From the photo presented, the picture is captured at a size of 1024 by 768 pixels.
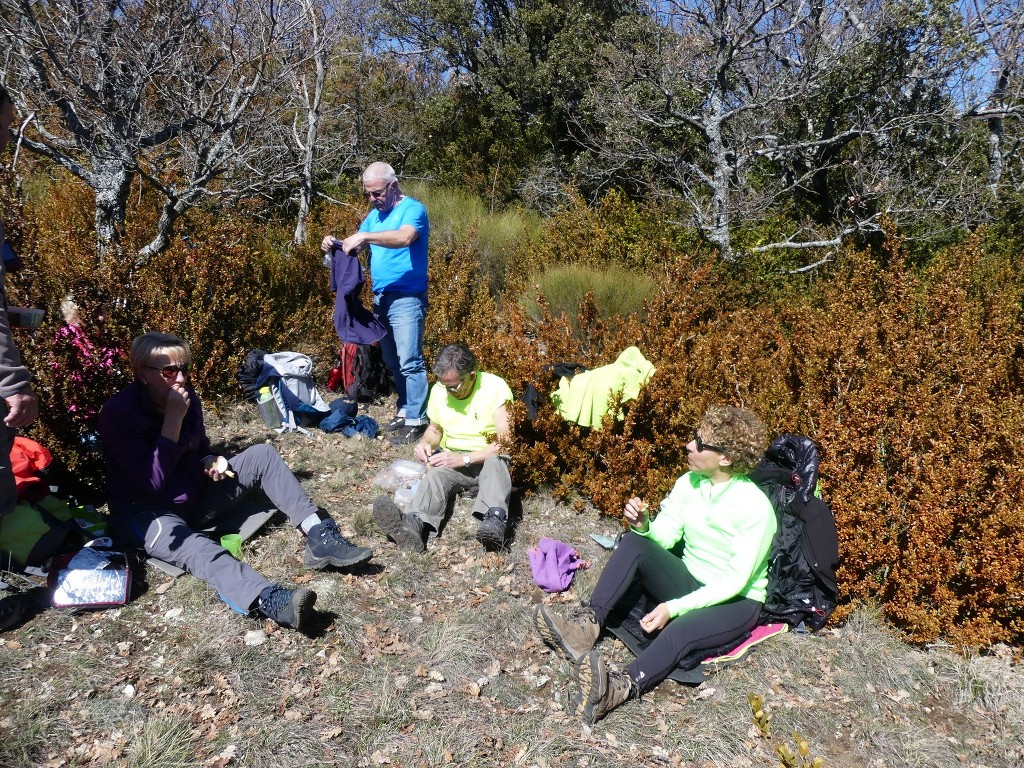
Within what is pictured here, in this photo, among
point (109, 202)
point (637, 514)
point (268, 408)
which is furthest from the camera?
point (268, 408)

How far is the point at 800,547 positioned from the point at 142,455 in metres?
3.07

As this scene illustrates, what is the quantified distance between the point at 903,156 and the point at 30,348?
9.54 m

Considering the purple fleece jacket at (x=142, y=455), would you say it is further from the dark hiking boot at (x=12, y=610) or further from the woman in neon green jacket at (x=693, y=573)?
the woman in neon green jacket at (x=693, y=573)

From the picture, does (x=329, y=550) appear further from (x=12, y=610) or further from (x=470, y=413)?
(x=12, y=610)

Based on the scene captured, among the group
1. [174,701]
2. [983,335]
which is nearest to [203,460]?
[174,701]

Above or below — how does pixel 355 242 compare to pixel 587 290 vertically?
above

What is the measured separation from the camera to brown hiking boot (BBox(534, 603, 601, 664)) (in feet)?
9.82

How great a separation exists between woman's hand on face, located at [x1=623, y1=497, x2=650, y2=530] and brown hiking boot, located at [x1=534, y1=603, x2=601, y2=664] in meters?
0.44

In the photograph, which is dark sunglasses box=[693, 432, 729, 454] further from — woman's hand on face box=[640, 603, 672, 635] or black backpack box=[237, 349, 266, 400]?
black backpack box=[237, 349, 266, 400]

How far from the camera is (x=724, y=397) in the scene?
4543 millimetres

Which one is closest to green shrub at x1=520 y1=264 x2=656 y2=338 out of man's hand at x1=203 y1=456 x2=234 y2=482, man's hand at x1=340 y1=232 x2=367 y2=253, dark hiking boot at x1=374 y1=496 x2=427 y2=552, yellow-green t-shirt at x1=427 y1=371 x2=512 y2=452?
man's hand at x1=340 y1=232 x2=367 y2=253

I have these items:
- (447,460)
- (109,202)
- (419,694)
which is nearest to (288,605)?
(419,694)

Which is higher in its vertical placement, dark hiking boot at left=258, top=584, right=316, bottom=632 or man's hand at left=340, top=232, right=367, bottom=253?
man's hand at left=340, top=232, right=367, bottom=253

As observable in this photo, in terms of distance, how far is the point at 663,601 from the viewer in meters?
3.15
